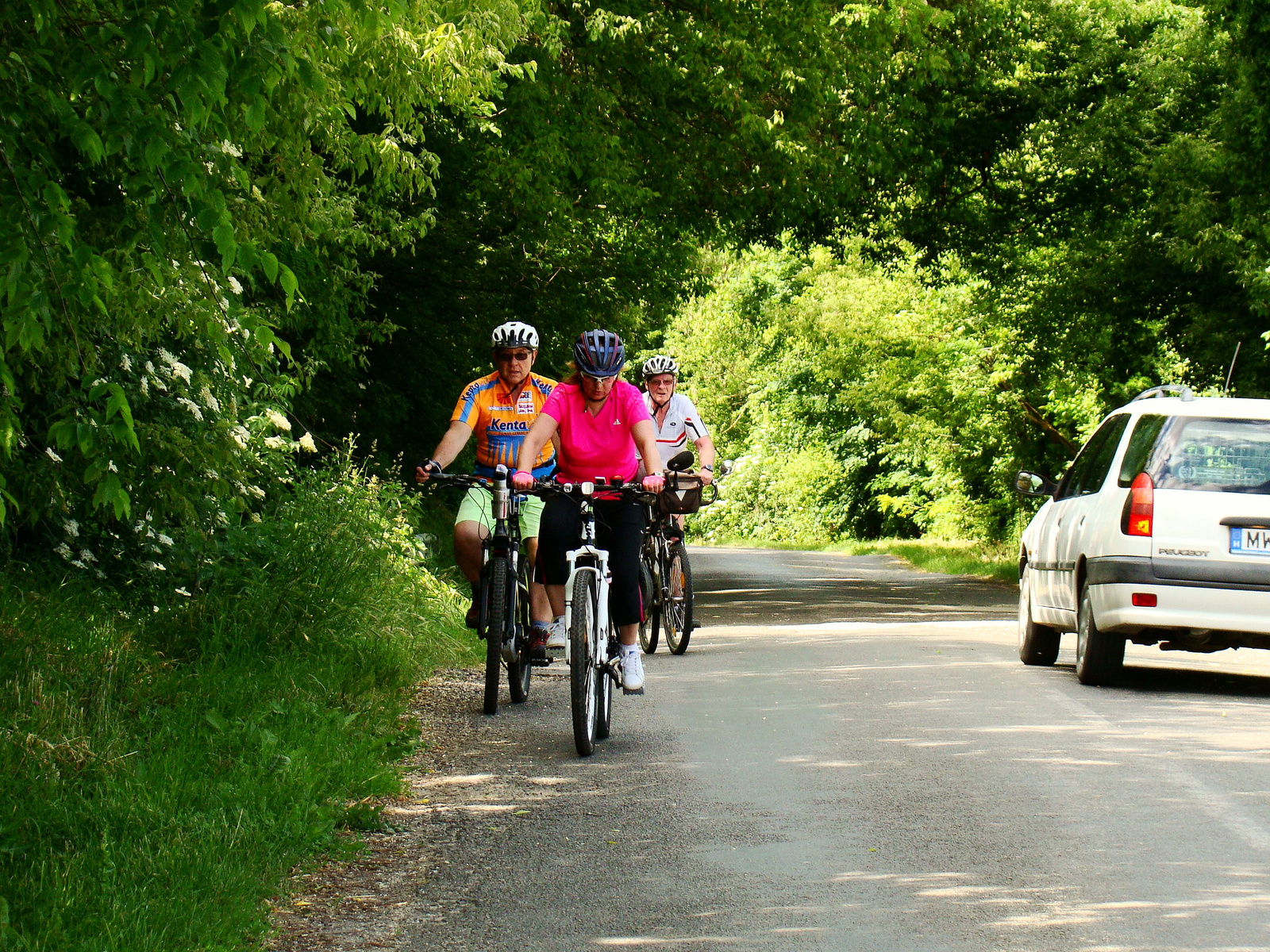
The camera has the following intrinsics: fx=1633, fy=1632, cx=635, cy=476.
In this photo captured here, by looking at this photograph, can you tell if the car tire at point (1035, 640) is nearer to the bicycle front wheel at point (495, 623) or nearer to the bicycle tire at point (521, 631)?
the bicycle tire at point (521, 631)

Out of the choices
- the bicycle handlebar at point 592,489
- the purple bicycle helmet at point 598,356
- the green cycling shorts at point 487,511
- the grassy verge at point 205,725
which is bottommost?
the grassy verge at point 205,725

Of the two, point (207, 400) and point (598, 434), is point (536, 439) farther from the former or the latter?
point (207, 400)

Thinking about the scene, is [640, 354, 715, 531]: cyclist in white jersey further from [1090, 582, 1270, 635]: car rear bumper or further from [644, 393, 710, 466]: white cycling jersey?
[1090, 582, 1270, 635]: car rear bumper

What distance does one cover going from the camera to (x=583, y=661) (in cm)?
754

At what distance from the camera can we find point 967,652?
12.6 metres

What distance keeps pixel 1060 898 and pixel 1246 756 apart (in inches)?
117

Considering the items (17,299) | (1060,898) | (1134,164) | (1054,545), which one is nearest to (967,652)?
(1054,545)

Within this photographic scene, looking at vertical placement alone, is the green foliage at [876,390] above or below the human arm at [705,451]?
above

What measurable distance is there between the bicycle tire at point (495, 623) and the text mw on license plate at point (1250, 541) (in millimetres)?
4291

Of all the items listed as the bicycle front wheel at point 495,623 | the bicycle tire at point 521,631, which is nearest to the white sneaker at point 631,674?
the bicycle front wheel at point 495,623

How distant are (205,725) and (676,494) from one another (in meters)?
2.62

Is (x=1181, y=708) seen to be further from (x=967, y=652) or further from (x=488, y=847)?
(x=488, y=847)

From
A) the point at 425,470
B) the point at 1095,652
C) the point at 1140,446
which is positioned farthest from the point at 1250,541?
the point at 425,470

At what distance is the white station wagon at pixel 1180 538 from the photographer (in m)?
9.58
